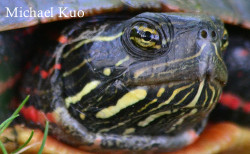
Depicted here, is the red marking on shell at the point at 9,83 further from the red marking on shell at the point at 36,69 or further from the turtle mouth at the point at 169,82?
the turtle mouth at the point at 169,82

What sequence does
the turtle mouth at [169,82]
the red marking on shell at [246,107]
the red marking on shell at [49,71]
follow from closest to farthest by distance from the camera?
the turtle mouth at [169,82] < the red marking on shell at [49,71] < the red marking on shell at [246,107]

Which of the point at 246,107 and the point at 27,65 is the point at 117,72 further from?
the point at 246,107

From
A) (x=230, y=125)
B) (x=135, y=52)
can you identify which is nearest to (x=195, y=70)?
(x=135, y=52)

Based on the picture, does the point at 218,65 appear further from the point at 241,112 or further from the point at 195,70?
the point at 241,112

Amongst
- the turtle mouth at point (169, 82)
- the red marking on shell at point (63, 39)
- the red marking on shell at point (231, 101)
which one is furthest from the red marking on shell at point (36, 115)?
the red marking on shell at point (231, 101)

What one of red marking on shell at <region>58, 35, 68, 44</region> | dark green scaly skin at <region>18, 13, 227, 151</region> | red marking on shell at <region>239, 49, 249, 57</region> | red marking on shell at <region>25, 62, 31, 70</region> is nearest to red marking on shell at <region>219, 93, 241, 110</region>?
red marking on shell at <region>239, 49, 249, 57</region>

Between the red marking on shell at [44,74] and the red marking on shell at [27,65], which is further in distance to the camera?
the red marking on shell at [27,65]

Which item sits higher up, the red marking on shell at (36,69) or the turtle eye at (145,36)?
the turtle eye at (145,36)
